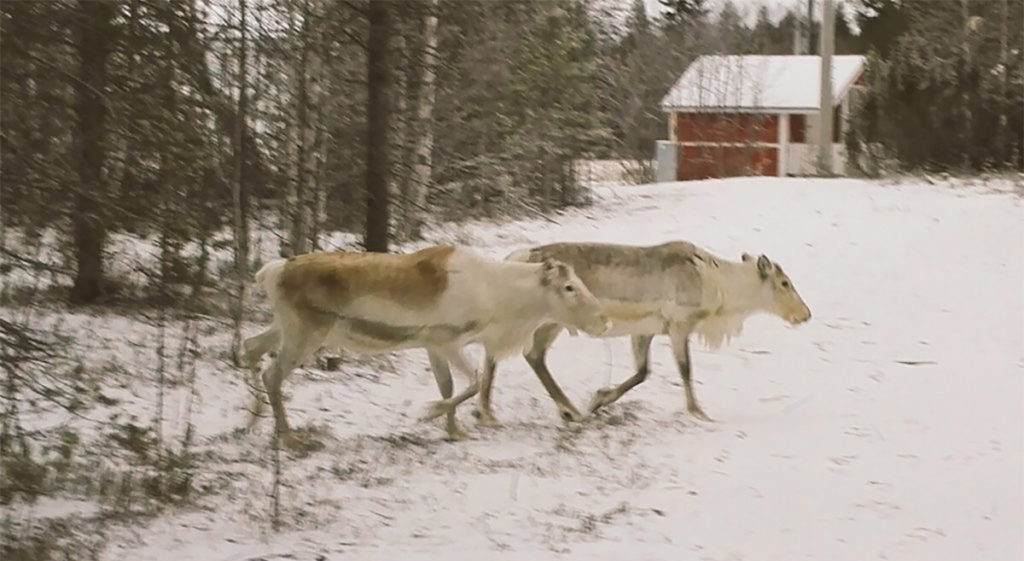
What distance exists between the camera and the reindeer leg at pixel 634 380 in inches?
380

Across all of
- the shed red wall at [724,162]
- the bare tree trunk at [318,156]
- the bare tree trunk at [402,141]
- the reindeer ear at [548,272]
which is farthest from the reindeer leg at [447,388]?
the shed red wall at [724,162]

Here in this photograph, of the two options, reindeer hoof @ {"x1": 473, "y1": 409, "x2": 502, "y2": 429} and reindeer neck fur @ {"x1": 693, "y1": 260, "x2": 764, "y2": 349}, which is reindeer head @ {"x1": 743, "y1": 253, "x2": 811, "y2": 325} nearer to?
reindeer neck fur @ {"x1": 693, "y1": 260, "x2": 764, "y2": 349}

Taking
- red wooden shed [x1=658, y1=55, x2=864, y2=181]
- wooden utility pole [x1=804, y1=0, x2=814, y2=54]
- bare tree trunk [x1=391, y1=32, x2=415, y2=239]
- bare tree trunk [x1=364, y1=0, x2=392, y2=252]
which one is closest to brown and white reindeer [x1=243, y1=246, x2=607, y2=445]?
bare tree trunk [x1=364, y1=0, x2=392, y2=252]

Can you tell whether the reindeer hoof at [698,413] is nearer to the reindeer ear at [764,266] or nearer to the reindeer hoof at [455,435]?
the reindeer ear at [764,266]

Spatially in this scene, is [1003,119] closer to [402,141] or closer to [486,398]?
[402,141]

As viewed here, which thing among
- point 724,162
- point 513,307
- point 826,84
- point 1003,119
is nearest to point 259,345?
point 513,307

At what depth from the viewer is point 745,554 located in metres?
6.52

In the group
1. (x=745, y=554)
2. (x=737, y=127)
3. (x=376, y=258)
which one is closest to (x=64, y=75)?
(x=376, y=258)

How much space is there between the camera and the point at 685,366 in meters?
9.94

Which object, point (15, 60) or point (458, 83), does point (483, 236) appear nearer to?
point (458, 83)

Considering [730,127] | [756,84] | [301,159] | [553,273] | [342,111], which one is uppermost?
[756,84]

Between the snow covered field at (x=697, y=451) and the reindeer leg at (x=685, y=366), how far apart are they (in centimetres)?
21

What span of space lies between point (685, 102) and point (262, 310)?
72.0 feet

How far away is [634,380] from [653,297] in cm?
69
